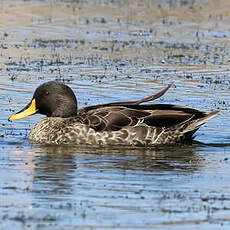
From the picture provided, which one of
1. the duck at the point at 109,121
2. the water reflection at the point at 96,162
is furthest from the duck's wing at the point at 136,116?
the water reflection at the point at 96,162

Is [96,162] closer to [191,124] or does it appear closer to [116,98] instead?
[191,124]

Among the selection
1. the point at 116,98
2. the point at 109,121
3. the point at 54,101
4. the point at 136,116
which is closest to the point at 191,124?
the point at 136,116

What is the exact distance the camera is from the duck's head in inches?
522

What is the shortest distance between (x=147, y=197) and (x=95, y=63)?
450 inches

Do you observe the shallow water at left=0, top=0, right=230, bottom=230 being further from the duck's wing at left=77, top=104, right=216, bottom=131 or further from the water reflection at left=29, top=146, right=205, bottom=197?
the duck's wing at left=77, top=104, right=216, bottom=131

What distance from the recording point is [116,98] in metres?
16.4

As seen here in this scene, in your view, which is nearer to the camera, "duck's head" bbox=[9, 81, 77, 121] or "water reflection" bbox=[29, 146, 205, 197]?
"water reflection" bbox=[29, 146, 205, 197]

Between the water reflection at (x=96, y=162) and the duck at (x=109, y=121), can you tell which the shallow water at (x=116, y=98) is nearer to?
the water reflection at (x=96, y=162)

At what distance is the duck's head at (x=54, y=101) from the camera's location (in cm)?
1326

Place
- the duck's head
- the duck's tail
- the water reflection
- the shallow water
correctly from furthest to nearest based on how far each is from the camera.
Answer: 1. the duck's head
2. the duck's tail
3. the water reflection
4. the shallow water

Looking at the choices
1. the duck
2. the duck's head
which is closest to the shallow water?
the duck

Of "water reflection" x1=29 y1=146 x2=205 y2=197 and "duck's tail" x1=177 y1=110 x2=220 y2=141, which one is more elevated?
"duck's tail" x1=177 y1=110 x2=220 y2=141

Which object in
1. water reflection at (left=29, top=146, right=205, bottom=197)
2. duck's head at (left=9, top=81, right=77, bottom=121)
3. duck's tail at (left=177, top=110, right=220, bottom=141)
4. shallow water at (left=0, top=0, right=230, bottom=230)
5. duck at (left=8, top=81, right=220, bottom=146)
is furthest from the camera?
duck's head at (left=9, top=81, right=77, bottom=121)

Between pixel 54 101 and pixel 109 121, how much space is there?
1.11 metres
